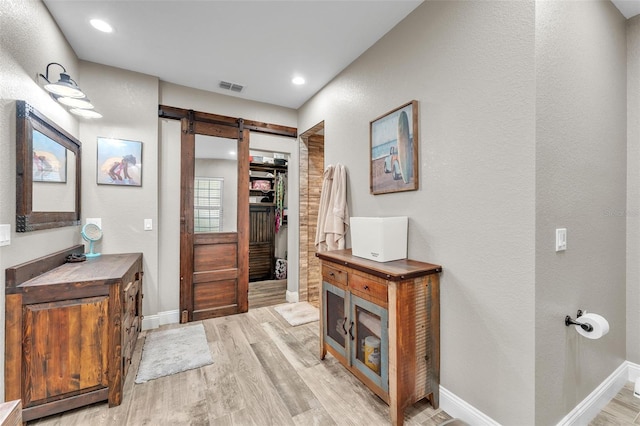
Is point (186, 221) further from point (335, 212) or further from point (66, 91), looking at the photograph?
point (335, 212)

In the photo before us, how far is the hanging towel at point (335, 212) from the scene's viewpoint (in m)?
2.74

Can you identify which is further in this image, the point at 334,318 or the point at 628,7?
the point at 334,318

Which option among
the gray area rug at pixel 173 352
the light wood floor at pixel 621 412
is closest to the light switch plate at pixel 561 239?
the light wood floor at pixel 621 412

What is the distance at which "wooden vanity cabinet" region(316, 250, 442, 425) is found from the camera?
163 centimetres

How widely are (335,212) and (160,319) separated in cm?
236

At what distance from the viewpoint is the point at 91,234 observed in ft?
8.52

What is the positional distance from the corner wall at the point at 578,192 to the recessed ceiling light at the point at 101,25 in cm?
299

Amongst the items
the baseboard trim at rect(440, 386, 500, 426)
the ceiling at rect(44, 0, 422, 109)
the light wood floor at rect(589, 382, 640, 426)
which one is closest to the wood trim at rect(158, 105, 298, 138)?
the ceiling at rect(44, 0, 422, 109)

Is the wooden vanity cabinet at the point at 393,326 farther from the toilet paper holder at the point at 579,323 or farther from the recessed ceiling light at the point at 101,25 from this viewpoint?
the recessed ceiling light at the point at 101,25

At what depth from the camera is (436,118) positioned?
1.89 meters

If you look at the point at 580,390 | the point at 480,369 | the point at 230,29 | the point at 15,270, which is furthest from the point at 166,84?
the point at 580,390

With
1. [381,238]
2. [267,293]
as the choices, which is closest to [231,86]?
[381,238]

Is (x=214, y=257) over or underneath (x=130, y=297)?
over

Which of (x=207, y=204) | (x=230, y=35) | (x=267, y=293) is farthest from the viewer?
(x=267, y=293)
